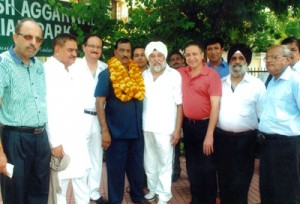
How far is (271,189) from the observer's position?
4090 mm

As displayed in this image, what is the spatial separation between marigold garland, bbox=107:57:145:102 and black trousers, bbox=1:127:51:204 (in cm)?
122

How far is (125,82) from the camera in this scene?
4750 millimetres

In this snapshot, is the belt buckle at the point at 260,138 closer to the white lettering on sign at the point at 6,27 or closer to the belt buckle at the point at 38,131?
the belt buckle at the point at 38,131

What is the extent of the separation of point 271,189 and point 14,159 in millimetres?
2707

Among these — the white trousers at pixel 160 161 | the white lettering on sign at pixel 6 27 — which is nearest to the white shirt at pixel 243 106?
the white trousers at pixel 160 161

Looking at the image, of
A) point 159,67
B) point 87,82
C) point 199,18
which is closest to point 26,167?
point 87,82

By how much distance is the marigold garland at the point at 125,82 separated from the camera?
4.73 meters

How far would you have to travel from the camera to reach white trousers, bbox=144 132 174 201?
4879mm

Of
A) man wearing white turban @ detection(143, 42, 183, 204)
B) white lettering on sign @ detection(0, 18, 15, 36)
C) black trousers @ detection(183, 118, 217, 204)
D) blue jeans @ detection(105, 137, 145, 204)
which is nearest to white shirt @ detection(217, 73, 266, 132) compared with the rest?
black trousers @ detection(183, 118, 217, 204)

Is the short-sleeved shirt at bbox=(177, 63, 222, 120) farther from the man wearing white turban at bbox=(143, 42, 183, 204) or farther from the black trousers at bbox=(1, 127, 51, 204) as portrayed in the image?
the black trousers at bbox=(1, 127, 51, 204)

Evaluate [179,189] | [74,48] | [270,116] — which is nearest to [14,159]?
[74,48]

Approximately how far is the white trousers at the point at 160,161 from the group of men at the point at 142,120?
14mm

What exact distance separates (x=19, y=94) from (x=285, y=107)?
2.67 m

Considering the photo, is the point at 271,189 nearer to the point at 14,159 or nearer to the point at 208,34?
the point at 14,159
